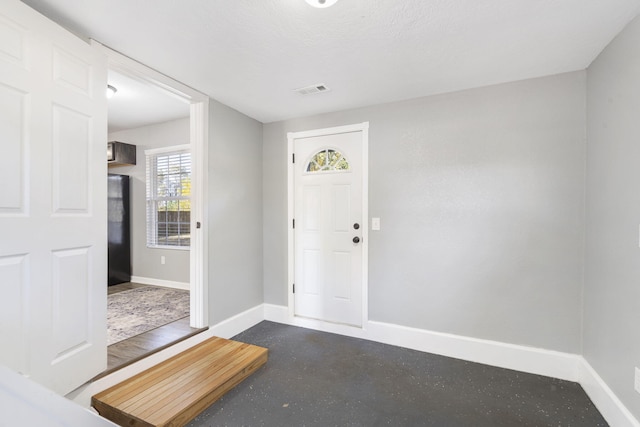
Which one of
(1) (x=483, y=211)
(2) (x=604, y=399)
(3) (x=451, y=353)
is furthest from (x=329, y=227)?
(2) (x=604, y=399)

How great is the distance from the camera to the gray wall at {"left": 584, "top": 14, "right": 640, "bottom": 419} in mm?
1583

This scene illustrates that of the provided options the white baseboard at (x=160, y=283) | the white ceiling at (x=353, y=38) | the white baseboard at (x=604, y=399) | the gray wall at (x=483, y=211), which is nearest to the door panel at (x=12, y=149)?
the white ceiling at (x=353, y=38)

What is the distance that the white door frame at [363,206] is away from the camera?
9.55 feet

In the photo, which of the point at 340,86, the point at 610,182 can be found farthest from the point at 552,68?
the point at 340,86

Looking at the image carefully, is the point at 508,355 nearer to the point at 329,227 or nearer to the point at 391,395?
the point at 391,395

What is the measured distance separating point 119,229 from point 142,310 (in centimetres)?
176

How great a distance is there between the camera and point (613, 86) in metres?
1.80

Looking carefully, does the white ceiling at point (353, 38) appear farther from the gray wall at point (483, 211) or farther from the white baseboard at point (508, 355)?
the white baseboard at point (508, 355)

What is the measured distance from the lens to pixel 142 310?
10.4 feet

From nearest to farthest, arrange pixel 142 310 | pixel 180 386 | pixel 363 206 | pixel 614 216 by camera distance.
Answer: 1. pixel 614 216
2. pixel 180 386
3. pixel 363 206
4. pixel 142 310

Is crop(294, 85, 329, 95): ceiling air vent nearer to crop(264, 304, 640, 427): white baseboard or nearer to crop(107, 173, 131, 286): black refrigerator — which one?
crop(264, 304, 640, 427): white baseboard

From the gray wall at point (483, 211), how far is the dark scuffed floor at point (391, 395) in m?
0.35

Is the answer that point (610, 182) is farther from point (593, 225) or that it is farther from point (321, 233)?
point (321, 233)

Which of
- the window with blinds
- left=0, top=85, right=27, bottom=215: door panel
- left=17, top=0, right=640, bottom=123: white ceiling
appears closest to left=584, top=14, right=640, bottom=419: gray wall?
left=17, top=0, right=640, bottom=123: white ceiling
